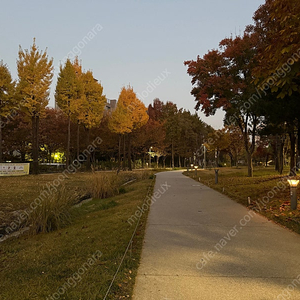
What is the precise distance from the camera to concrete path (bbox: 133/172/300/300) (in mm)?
3557

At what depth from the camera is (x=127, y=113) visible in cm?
3384

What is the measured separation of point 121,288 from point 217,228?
12.5 feet

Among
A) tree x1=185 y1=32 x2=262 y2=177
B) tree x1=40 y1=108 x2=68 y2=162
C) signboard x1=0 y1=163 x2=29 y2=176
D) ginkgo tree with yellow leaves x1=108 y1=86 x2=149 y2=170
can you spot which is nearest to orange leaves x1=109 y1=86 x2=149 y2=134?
ginkgo tree with yellow leaves x1=108 y1=86 x2=149 y2=170

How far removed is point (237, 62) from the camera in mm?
19484

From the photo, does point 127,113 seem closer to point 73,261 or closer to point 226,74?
point 226,74

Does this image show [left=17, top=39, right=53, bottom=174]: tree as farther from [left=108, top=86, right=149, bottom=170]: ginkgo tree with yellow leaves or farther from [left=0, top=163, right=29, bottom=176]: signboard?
[left=108, top=86, right=149, bottom=170]: ginkgo tree with yellow leaves

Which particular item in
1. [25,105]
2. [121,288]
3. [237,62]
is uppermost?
[237,62]

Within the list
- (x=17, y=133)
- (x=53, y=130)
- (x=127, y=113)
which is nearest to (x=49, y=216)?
(x=127, y=113)

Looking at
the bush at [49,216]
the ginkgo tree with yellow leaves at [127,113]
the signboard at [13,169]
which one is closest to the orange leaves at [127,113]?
the ginkgo tree with yellow leaves at [127,113]

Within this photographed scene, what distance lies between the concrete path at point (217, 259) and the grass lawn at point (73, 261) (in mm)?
282

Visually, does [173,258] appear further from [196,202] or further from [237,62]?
[237,62]

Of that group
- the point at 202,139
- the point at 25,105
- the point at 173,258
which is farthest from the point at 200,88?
the point at 202,139

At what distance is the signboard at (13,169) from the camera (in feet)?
72.4

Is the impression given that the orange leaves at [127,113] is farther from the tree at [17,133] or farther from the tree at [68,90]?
the tree at [17,133]
